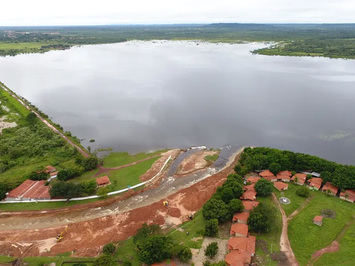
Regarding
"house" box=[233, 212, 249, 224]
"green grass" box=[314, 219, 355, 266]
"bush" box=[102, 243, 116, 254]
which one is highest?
"house" box=[233, 212, 249, 224]

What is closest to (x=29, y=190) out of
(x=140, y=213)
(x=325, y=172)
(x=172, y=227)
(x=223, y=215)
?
(x=140, y=213)

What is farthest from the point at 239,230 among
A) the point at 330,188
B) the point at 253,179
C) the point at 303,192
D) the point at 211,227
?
the point at 330,188

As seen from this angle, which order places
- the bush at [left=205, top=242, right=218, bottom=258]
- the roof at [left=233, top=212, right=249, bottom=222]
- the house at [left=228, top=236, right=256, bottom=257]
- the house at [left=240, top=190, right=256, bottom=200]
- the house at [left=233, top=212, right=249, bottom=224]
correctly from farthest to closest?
the house at [left=240, top=190, right=256, bottom=200], the roof at [left=233, top=212, right=249, bottom=222], the house at [left=233, top=212, right=249, bottom=224], the house at [left=228, top=236, right=256, bottom=257], the bush at [left=205, top=242, right=218, bottom=258]

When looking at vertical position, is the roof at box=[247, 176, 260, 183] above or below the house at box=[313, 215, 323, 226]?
above

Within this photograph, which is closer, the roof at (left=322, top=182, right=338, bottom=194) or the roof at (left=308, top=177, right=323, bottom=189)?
the roof at (left=322, top=182, right=338, bottom=194)

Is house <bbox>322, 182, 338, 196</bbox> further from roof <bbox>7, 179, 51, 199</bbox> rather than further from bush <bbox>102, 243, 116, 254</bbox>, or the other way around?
roof <bbox>7, 179, 51, 199</bbox>

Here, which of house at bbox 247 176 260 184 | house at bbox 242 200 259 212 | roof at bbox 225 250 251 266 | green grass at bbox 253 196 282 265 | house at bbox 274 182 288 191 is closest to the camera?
roof at bbox 225 250 251 266

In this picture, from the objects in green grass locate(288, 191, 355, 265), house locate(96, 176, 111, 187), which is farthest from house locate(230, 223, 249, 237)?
house locate(96, 176, 111, 187)
